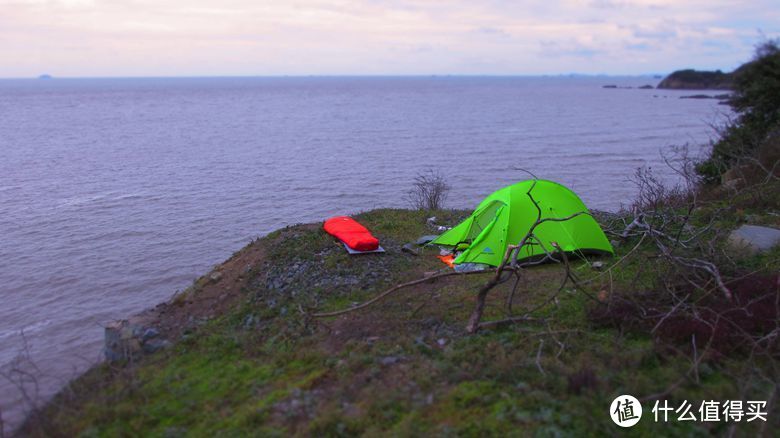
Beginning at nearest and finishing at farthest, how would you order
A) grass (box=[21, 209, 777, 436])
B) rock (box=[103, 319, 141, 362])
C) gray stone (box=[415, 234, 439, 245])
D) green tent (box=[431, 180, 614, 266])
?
1. grass (box=[21, 209, 777, 436])
2. rock (box=[103, 319, 141, 362])
3. green tent (box=[431, 180, 614, 266])
4. gray stone (box=[415, 234, 439, 245])

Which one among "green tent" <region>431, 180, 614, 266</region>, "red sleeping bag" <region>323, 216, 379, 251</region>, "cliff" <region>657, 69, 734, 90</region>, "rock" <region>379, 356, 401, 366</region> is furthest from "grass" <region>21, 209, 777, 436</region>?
"cliff" <region>657, 69, 734, 90</region>

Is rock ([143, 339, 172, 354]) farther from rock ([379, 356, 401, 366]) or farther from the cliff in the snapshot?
the cliff

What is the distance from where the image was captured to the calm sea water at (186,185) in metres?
12.7

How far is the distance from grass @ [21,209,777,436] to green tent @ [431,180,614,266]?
4.99 feet

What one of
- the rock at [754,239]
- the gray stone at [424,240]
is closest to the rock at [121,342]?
the gray stone at [424,240]

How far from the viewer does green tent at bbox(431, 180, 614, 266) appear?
35.9ft

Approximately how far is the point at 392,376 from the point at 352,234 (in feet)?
17.2

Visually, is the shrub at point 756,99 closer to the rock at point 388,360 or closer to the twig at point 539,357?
the twig at point 539,357

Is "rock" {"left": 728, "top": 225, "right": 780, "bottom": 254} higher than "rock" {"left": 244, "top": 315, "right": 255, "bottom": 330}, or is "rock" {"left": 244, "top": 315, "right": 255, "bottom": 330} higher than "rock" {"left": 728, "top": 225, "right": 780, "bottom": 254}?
"rock" {"left": 728, "top": 225, "right": 780, "bottom": 254}

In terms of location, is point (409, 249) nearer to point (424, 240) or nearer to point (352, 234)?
Result: point (424, 240)

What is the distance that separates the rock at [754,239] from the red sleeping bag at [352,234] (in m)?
6.50

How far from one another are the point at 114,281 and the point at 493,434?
36.3 ft

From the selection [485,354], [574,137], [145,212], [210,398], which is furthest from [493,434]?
[574,137]

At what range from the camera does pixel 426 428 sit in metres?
5.72
